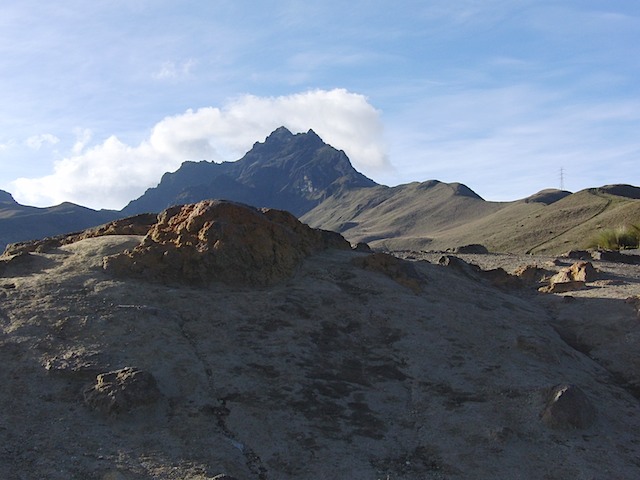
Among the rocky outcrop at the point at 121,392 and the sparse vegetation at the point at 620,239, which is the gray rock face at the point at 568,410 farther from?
the sparse vegetation at the point at 620,239

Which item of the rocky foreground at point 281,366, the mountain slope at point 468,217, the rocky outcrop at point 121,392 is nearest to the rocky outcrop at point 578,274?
the rocky foreground at point 281,366

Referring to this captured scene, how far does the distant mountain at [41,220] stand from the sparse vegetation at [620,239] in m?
122

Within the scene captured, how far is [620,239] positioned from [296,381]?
998 inches

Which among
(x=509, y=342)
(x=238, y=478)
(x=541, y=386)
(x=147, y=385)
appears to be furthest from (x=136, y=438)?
(x=509, y=342)

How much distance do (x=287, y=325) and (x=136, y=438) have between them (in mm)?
3605

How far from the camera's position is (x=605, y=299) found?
46.7 feet

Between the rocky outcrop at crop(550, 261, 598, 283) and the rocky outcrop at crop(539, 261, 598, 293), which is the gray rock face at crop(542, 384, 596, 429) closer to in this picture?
the rocky outcrop at crop(539, 261, 598, 293)

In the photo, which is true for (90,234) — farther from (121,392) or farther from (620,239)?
(620,239)

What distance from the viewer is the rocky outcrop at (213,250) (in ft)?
37.5

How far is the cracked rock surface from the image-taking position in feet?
23.8

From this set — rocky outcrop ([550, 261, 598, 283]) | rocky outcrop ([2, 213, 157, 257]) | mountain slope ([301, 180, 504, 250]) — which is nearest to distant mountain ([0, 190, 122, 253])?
mountain slope ([301, 180, 504, 250])

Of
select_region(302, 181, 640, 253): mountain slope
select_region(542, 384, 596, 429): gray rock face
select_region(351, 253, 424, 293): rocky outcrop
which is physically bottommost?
select_region(542, 384, 596, 429): gray rock face

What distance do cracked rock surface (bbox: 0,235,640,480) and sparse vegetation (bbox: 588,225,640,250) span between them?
1835 cm

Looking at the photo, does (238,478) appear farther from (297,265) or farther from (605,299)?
(605,299)
